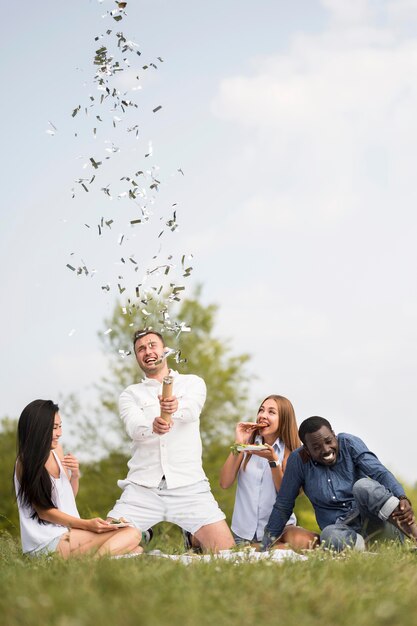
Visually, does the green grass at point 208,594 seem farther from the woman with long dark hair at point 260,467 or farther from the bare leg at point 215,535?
the woman with long dark hair at point 260,467

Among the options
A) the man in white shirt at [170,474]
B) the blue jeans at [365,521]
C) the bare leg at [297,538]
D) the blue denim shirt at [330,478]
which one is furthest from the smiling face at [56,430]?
the blue jeans at [365,521]

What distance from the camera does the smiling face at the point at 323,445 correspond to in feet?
25.7

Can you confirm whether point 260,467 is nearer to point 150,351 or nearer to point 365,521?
point 365,521

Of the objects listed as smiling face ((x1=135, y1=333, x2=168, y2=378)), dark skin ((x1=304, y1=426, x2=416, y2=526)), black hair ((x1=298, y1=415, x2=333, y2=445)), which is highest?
smiling face ((x1=135, y1=333, x2=168, y2=378))

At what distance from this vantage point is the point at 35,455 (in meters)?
7.52

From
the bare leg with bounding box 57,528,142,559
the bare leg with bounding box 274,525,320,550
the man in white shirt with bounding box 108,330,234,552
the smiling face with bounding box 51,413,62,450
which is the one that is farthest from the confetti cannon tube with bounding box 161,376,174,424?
the bare leg with bounding box 274,525,320,550

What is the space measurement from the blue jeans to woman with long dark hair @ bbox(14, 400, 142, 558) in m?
1.79

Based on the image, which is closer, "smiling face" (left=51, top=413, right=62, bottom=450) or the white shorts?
"smiling face" (left=51, top=413, right=62, bottom=450)

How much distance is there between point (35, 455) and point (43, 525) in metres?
0.62

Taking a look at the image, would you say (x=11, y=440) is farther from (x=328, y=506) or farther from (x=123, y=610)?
(x=123, y=610)

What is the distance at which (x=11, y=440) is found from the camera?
71.0 feet

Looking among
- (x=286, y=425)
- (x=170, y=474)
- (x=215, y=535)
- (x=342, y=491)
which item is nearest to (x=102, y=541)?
(x=170, y=474)

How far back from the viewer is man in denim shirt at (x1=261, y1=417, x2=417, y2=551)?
750 cm

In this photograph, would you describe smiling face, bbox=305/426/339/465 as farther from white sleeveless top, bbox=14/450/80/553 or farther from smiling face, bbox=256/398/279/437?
white sleeveless top, bbox=14/450/80/553
